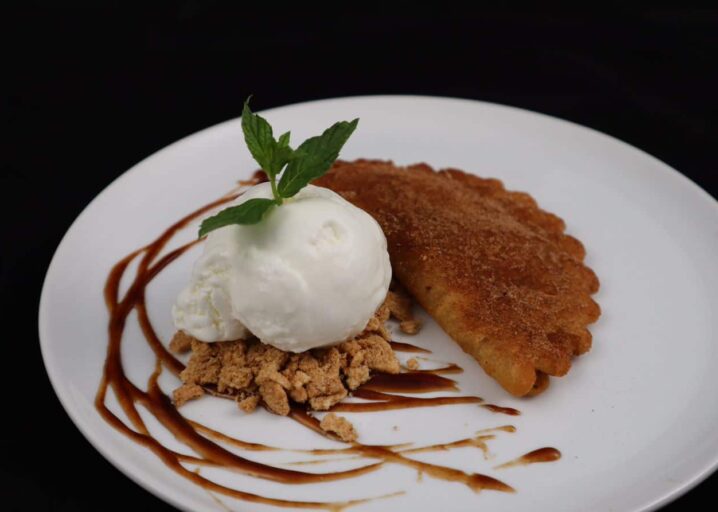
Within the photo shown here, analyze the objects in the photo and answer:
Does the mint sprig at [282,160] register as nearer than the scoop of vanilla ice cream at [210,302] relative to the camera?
Yes

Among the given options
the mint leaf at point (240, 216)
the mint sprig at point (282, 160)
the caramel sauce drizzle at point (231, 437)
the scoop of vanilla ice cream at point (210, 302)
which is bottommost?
the caramel sauce drizzle at point (231, 437)

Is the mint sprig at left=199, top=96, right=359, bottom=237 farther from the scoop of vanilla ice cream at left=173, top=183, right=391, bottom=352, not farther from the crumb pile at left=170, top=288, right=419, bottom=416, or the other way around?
the crumb pile at left=170, top=288, right=419, bottom=416

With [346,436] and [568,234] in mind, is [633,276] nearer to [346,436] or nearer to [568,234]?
[568,234]

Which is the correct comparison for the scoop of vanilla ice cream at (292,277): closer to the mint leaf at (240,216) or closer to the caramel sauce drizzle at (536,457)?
the mint leaf at (240,216)

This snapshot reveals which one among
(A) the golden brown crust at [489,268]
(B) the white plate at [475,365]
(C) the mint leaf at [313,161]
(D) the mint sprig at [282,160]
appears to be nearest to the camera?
(B) the white plate at [475,365]

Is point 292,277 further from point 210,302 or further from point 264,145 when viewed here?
point 264,145

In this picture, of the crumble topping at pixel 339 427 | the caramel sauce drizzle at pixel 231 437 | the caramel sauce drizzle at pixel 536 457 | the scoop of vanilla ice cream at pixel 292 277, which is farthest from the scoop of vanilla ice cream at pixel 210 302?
the caramel sauce drizzle at pixel 536 457

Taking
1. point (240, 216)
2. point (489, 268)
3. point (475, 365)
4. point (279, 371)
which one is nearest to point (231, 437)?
point (279, 371)

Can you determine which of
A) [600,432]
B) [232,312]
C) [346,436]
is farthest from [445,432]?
[232,312]
